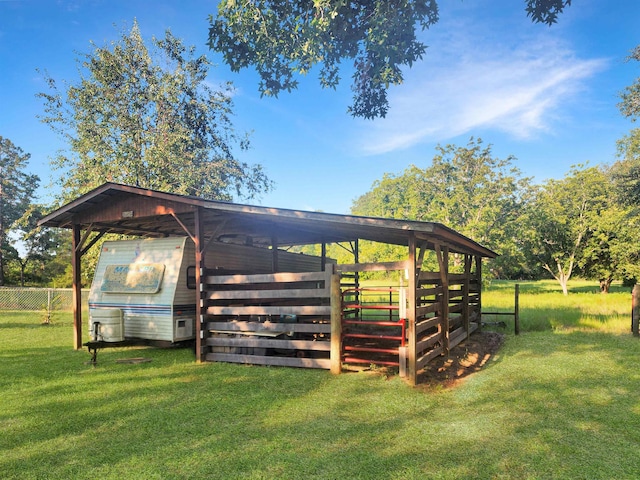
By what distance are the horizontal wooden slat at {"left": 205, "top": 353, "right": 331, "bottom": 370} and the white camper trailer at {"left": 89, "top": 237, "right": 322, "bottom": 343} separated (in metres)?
1.79

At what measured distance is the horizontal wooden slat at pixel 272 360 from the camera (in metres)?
8.07

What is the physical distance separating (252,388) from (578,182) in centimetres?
3303

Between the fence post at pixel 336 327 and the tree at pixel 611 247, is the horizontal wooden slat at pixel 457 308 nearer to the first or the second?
the fence post at pixel 336 327

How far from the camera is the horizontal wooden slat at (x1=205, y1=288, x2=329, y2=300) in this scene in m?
8.13

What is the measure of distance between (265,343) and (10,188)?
4333 cm

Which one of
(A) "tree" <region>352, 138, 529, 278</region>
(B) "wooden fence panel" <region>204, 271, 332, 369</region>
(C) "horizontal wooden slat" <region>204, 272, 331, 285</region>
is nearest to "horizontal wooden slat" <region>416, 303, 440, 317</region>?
(B) "wooden fence panel" <region>204, 271, 332, 369</region>

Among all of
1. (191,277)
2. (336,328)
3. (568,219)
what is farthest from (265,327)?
(568,219)

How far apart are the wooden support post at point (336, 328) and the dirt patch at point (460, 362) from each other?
1512mm

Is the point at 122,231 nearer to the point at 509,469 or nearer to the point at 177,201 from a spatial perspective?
the point at 177,201

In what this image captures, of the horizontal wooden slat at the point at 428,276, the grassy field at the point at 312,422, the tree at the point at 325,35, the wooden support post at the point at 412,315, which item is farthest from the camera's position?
the horizontal wooden slat at the point at 428,276

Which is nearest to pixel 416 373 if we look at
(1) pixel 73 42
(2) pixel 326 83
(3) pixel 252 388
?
(3) pixel 252 388

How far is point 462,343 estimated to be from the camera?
11.0m

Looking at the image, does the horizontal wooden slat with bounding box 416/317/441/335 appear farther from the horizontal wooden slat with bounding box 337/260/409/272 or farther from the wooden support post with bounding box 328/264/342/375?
the wooden support post with bounding box 328/264/342/375

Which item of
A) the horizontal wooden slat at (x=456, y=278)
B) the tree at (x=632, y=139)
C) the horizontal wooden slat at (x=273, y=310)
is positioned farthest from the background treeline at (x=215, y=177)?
the horizontal wooden slat at (x=273, y=310)
